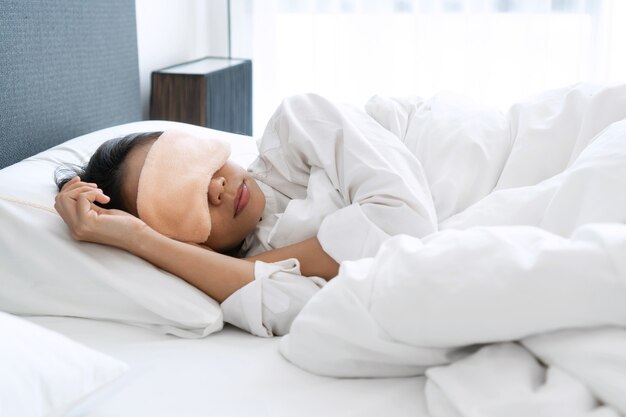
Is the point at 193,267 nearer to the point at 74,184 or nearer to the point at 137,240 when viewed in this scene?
the point at 137,240

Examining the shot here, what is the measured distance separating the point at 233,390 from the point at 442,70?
8.99ft

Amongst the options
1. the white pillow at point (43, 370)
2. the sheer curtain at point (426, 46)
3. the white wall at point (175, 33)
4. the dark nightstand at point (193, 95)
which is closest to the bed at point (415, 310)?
the white pillow at point (43, 370)

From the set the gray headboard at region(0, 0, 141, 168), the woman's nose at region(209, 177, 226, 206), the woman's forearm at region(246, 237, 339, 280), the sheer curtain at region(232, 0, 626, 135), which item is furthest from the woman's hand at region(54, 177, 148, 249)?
the sheer curtain at region(232, 0, 626, 135)

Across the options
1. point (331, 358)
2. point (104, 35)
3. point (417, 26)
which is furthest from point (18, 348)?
point (417, 26)

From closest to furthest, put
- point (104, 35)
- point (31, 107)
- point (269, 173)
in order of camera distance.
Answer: point (269, 173) → point (31, 107) → point (104, 35)

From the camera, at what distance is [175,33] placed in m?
3.18

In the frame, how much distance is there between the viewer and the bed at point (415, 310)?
0.87 m

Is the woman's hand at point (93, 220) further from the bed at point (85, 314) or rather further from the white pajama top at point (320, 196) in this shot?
the white pajama top at point (320, 196)

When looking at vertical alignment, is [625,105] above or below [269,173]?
above

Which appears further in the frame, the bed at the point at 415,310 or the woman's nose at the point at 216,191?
the woman's nose at the point at 216,191

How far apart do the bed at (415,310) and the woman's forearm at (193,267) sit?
0.02m

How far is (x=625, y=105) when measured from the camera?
144 centimetres

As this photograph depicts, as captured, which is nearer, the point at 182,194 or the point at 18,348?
the point at 18,348

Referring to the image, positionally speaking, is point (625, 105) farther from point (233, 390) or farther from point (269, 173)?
point (233, 390)
